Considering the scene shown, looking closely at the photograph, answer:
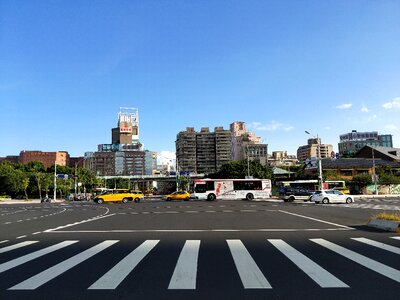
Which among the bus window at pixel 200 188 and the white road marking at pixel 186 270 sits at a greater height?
the bus window at pixel 200 188

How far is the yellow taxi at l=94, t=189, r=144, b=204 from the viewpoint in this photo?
5072cm

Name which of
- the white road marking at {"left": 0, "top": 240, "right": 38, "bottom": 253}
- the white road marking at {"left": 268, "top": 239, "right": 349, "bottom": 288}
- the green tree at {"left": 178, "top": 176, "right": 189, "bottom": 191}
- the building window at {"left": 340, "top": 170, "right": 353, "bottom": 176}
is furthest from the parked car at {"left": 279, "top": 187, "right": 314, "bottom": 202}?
the green tree at {"left": 178, "top": 176, "right": 189, "bottom": 191}

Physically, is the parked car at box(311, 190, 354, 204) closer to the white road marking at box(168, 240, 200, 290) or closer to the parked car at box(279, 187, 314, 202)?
the parked car at box(279, 187, 314, 202)

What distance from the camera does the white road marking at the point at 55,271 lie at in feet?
20.6

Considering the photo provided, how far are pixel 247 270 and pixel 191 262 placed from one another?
145cm

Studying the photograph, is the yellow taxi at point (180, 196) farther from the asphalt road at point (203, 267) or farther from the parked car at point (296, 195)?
the asphalt road at point (203, 267)

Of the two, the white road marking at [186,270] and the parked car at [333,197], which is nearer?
the white road marking at [186,270]

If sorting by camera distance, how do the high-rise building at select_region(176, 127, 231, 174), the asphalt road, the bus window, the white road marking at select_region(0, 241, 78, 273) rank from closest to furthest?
1. the asphalt road
2. the white road marking at select_region(0, 241, 78, 273)
3. the bus window
4. the high-rise building at select_region(176, 127, 231, 174)

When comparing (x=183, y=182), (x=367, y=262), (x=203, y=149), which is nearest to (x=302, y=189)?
(x=367, y=262)

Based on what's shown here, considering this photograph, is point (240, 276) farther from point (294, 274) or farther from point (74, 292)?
point (74, 292)

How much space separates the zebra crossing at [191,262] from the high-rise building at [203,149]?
17434 cm

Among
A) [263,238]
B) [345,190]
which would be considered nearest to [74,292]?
[263,238]

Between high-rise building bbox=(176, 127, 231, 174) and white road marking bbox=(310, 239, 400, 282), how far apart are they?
176m

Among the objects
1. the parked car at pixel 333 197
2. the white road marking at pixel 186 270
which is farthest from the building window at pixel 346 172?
the white road marking at pixel 186 270
